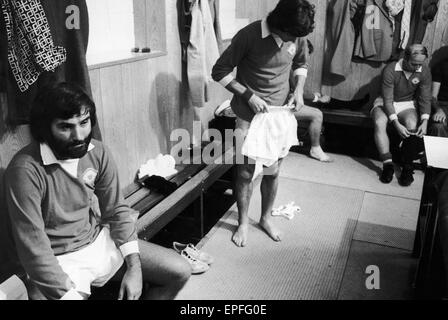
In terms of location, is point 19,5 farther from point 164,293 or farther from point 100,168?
point 164,293

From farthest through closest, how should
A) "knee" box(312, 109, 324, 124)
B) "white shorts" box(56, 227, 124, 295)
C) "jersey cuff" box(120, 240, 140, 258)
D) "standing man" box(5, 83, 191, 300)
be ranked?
1. "knee" box(312, 109, 324, 124)
2. "jersey cuff" box(120, 240, 140, 258)
3. "white shorts" box(56, 227, 124, 295)
4. "standing man" box(5, 83, 191, 300)

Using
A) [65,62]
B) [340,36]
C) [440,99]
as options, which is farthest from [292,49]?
[440,99]

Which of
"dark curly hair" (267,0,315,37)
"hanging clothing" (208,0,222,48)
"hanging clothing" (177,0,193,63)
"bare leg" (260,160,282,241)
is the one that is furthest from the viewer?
"hanging clothing" (208,0,222,48)

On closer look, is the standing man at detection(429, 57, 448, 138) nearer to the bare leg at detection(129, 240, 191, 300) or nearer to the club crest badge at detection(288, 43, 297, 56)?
the club crest badge at detection(288, 43, 297, 56)

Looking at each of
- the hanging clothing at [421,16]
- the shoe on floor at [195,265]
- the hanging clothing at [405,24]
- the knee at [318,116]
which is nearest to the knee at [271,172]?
the shoe on floor at [195,265]

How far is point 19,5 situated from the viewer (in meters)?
1.60

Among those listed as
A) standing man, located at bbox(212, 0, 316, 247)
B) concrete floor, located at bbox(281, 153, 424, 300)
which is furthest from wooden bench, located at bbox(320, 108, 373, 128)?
standing man, located at bbox(212, 0, 316, 247)

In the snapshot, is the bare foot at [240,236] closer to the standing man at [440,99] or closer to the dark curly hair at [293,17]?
the dark curly hair at [293,17]

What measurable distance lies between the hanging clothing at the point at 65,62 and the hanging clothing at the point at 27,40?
0.9 inches

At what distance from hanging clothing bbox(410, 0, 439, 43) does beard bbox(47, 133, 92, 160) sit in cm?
353

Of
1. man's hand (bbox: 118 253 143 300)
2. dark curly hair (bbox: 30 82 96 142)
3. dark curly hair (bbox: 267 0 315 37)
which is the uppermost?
dark curly hair (bbox: 267 0 315 37)

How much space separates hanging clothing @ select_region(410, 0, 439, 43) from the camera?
12.8 ft

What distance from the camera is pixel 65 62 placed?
1816 mm

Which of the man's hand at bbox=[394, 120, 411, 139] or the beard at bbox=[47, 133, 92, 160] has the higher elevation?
the beard at bbox=[47, 133, 92, 160]
